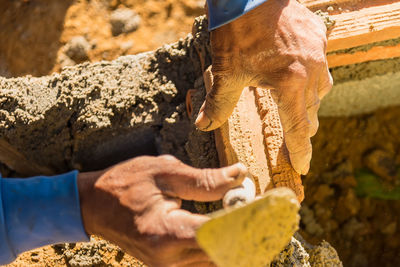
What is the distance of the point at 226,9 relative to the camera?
1578 millimetres

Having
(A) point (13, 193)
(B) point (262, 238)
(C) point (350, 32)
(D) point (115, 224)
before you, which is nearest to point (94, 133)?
(A) point (13, 193)

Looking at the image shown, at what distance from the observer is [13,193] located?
4.48 feet

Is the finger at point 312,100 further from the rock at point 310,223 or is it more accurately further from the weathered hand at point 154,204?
the rock at point 310,223

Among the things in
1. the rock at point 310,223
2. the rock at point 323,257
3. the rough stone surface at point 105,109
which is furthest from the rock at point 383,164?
the rough stone surface at point 105,109

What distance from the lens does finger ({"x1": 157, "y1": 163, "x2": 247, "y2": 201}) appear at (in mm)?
1213

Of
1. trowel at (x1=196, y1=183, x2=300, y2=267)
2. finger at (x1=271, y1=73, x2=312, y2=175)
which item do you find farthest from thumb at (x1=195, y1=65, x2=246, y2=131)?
trowel at (x1=196, y1=183, x2=300, y2=267)

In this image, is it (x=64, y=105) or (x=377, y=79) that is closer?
(x=64, y=105)

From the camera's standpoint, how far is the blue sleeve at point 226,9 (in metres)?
1.55

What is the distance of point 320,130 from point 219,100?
4.34ft

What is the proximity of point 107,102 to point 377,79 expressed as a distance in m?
1.62

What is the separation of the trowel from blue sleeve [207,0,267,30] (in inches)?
32.0

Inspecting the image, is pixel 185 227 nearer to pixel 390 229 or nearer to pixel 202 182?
pixel 202 182

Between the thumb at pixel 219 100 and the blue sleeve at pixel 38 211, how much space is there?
2.12ft

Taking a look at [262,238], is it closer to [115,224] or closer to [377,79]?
[115,224]
